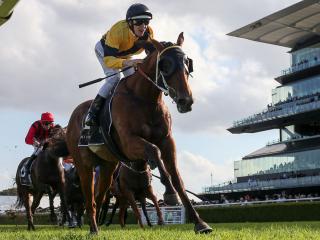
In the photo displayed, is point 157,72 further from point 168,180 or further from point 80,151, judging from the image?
point 80,151

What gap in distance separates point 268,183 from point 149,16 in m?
39.9

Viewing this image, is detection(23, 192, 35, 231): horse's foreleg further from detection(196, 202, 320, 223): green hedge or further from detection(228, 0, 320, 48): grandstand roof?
detection(228, 0, 320, 48): grandstand roof

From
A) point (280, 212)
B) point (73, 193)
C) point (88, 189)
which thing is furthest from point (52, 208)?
point (280, 212)

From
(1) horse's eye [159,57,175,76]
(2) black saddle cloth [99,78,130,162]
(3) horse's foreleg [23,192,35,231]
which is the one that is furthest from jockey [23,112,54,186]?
(1) horse's eye [159,57,175,76]

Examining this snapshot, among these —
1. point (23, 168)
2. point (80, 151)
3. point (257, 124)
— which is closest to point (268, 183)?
point (257, 124)

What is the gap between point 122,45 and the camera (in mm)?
6578

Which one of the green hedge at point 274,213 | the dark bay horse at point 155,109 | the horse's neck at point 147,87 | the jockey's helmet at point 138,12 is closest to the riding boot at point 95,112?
the dark bay horse at point 155,109

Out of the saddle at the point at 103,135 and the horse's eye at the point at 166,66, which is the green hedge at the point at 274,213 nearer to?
the saddle at the point at 103,135

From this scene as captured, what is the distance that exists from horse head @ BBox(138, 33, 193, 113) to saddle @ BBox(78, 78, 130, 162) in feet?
2.77

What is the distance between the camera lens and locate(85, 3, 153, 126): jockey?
624 centimetres

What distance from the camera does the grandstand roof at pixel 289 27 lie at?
42.8 metres

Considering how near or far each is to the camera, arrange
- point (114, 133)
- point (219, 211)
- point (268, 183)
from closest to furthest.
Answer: point (114, 133)
point (219, 211)
point (268, 183)

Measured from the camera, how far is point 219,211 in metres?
22.6

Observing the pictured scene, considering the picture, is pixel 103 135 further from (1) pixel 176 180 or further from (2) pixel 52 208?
(2) pixel 52 208
